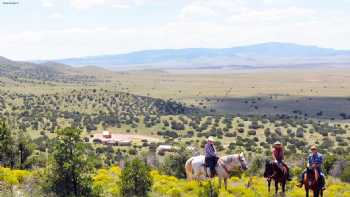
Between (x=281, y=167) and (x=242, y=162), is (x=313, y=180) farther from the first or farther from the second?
(x=242, y=162)

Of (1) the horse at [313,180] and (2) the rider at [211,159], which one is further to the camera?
(2) the rider at [211,159]

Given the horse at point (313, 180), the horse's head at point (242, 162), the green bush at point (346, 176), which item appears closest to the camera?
the horse at point (313, 180)

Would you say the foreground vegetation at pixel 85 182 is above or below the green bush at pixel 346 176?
above

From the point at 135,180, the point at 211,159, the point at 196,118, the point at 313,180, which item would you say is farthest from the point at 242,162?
the point at 196,118

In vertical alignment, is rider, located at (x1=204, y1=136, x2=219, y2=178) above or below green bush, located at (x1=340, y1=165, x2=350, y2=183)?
above

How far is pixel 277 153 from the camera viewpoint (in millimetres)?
22281

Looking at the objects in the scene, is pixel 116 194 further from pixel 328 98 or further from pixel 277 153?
pixel 328 98

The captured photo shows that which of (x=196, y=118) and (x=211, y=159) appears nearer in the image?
(x=211, y=159)

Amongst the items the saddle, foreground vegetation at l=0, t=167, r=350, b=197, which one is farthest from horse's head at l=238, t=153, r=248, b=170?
the saddle

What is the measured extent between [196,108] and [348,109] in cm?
3506

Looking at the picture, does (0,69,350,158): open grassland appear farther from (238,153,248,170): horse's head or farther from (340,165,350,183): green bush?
(238,153,248,170): horse's head

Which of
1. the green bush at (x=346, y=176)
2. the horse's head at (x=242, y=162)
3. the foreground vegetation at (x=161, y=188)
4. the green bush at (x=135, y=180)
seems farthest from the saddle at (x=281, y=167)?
the green bush at (x=346, y=176)

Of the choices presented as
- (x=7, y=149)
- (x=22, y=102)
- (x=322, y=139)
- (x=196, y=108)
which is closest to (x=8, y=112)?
(x=22, y=102)

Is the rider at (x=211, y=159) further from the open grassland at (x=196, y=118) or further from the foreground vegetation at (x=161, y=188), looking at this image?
the open grassland at (x=196, y=118)
